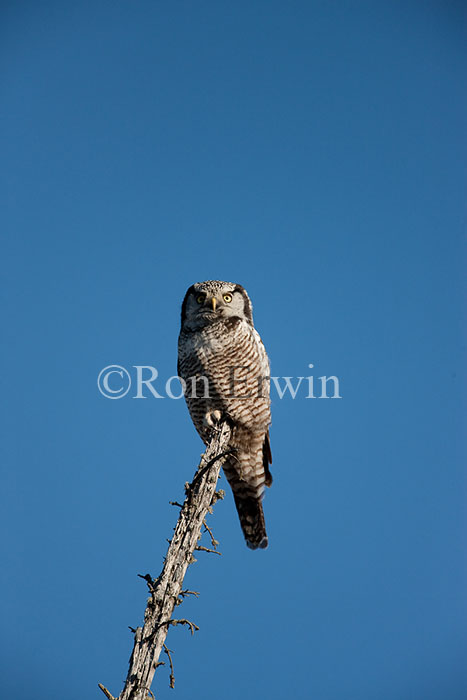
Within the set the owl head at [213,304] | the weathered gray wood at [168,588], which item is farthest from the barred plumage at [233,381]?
the weathered gray wood at [168,588]

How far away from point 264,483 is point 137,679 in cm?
311

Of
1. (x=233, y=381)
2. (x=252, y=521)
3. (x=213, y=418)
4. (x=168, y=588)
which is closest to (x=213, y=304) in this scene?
(x=233, y=381)

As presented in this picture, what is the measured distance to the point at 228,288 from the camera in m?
6.07

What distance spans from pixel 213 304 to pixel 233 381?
34.2 inches

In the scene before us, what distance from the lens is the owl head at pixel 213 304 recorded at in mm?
5930

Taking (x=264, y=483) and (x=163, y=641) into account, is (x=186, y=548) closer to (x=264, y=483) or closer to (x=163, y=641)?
(x=163, y=641)

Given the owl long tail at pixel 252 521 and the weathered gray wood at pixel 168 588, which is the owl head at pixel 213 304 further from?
the weathered gray wood at pixel 168 588

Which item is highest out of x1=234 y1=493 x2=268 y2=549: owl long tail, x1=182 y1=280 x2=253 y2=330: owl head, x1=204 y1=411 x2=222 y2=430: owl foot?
x1=182 y1=280 x2=253 y2=330: owl head

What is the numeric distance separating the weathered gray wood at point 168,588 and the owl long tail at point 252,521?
2.12 m

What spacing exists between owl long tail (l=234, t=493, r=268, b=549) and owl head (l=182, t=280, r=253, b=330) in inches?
79.2

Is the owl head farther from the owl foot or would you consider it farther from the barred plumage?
the owl foot

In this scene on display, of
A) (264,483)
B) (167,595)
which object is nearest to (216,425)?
(264,483)

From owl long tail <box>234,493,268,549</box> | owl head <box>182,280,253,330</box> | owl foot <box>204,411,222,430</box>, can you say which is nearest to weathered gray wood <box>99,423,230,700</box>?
owl foot <box>204,411,222,430</box>

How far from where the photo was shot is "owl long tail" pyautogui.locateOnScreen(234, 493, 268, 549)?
5738mm
